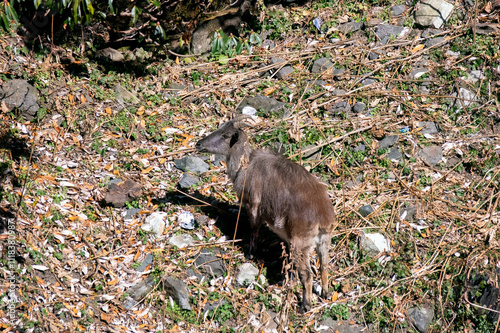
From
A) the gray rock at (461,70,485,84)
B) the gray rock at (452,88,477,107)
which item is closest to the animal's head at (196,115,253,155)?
the gray rock at (452,88,477,107)

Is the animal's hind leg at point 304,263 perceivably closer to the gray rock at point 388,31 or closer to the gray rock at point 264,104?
the gray rock at point 264,104

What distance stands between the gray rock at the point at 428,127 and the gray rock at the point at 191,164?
3.92 meters

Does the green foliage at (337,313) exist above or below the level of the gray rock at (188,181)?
below

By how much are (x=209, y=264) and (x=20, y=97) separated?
13.5 feet

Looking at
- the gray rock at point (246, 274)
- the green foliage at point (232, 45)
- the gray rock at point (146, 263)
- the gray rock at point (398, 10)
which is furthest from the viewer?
the gray rock at point (398, 10)

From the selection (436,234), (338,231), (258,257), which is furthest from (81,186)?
(436,234)

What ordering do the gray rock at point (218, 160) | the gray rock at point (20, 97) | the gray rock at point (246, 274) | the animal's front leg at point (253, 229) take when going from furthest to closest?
the gray rock at point (218, 160)
the gray rock at point (20, 97)
the animal's front leg at point (253, 229)
the gray rock at point (246, 274)

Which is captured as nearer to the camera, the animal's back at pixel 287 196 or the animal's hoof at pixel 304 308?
the animal's back at pixel 287 196

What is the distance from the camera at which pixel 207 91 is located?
367 inches

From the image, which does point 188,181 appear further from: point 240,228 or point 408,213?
point 408,213

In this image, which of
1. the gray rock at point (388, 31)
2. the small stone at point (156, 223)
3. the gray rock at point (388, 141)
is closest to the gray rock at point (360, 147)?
the gray rock at point (388, 141)

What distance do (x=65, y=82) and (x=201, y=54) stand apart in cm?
292

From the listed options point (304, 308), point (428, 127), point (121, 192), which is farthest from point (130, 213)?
point (428, 127)

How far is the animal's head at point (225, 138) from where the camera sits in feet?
23.3
